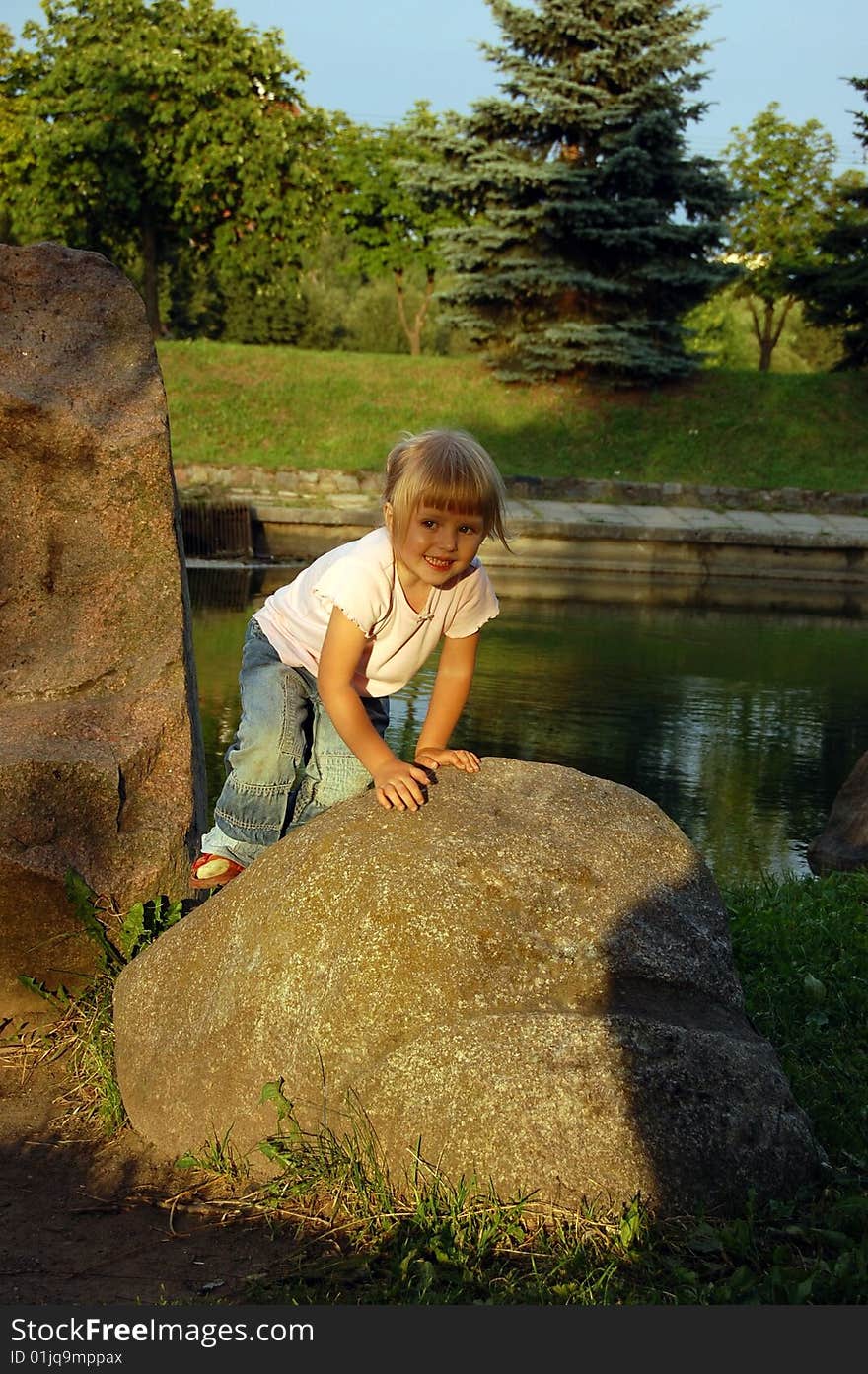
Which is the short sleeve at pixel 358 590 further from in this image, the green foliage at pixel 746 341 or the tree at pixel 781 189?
the green foliage at pixel 746 341

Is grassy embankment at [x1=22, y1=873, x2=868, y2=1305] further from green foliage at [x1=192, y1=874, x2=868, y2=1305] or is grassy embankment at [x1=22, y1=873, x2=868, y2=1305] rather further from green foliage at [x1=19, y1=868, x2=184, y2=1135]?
green foliage at [x1=19, y1=868, x2=184, y2=1135]

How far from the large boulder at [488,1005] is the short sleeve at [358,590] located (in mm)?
515

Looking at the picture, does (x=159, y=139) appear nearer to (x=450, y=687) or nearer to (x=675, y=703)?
(x=675, y=703)

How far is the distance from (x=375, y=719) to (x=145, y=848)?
30.7 inches

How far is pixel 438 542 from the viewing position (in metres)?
3.70

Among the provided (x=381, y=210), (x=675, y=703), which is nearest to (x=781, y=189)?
(x=381, y=210)

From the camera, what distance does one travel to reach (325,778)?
4273mm

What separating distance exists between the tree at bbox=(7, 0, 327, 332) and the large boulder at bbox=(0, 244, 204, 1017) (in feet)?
96.8

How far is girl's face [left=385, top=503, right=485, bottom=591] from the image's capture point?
3672mm

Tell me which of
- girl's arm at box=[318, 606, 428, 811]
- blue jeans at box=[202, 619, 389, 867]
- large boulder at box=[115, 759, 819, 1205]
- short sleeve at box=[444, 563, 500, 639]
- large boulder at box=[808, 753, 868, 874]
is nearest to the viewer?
large boulder at box=[115, 759, 819, 1205]

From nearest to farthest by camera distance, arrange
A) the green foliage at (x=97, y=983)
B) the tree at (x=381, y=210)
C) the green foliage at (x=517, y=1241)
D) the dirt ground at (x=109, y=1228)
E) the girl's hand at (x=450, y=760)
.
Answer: the green foliage at (x=517, y=1241) < the dirt ground at (x=109, y=1228) < the girl's hand at (x=450, y=760) < the green foliage at (x=97, y=983) < the tree at (x=381, y=210)

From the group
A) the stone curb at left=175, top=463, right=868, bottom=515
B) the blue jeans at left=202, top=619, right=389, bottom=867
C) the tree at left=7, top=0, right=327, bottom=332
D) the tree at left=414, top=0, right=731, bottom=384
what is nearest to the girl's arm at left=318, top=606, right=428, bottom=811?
the blue jeans at left=202, top=619, right=389, bottom=867

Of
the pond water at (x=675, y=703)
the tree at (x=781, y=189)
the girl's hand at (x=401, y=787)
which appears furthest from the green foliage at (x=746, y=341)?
the girl's hand at (x=401, y=787)

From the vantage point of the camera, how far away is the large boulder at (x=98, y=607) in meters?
4.21
